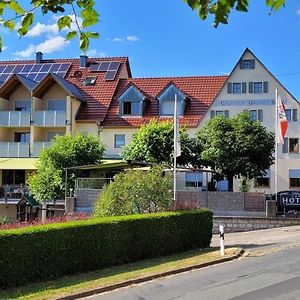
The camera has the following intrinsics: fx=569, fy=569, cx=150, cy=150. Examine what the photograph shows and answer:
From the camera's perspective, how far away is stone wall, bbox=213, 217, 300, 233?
31422 millimetres

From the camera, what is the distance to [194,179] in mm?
41875

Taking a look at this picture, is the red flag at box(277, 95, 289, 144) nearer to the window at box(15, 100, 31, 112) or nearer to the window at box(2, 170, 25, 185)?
the window at box(15, 100, 31, 112)

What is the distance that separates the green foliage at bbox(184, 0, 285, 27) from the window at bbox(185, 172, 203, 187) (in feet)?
119

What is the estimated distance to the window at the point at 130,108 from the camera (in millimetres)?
48894

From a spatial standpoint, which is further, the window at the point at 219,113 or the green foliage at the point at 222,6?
the window at the point at 219,113

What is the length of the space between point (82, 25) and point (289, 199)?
29496mm

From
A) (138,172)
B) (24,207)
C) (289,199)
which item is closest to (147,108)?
(24,207)

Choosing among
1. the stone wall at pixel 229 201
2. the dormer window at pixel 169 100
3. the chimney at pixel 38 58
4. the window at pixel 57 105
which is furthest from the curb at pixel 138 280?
the chimney at pixel 38 58

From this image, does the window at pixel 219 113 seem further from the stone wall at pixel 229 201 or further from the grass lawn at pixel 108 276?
the grass lawn at pixel 108 276

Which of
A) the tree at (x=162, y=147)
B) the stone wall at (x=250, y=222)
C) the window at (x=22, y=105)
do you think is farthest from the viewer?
the window at (x=22, y=105)

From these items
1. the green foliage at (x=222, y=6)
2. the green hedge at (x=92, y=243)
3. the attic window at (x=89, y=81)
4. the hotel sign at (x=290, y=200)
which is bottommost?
the green hedge at (x=92, y=243)

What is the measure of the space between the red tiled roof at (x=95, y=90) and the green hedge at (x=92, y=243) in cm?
2778

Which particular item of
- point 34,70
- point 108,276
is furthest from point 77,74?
point 108,276

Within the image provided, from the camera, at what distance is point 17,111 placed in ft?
159
